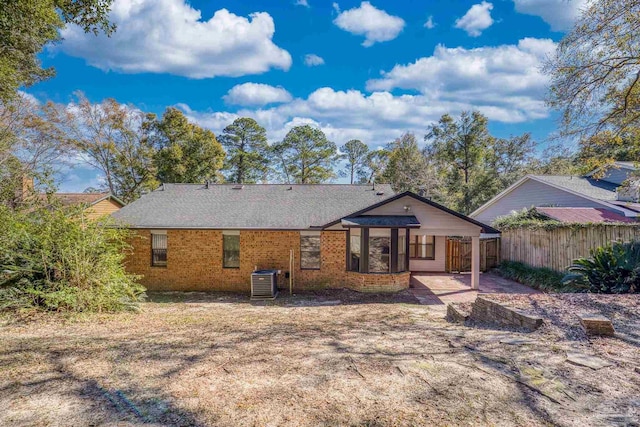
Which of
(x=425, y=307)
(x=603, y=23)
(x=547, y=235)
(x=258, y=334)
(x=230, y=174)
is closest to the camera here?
(x=258, y=334)

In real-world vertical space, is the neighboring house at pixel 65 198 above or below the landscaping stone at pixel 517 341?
above

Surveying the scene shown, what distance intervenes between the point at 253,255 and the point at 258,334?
22.9 feet

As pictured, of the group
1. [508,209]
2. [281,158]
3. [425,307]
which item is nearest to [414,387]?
[425,307]

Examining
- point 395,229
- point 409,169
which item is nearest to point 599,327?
point 395,229

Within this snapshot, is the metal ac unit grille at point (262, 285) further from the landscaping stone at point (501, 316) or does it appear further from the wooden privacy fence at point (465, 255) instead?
the wooden privacy fence at point (465, 255)

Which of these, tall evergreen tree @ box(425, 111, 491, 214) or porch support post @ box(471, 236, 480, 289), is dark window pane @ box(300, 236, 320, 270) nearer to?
porch support post @ box(471, 236, 480, 289)

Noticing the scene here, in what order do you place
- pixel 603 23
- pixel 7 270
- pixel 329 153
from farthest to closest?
pixel 329 153 → pixel 603 23 → pixel 7 270

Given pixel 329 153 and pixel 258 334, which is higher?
pixel 329 153

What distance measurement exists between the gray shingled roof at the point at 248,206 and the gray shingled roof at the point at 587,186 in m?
9.21

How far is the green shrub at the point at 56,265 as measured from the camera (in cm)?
768

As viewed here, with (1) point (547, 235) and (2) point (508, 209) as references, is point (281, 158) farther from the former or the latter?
(1) point (547, 235)

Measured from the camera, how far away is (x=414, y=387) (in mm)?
3781

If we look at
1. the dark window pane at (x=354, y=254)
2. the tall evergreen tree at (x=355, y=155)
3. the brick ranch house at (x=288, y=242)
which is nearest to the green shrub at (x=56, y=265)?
the brick ranch house at (x=288, y=242)

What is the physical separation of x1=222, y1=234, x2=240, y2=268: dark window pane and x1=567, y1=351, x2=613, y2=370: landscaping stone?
10529 mm
